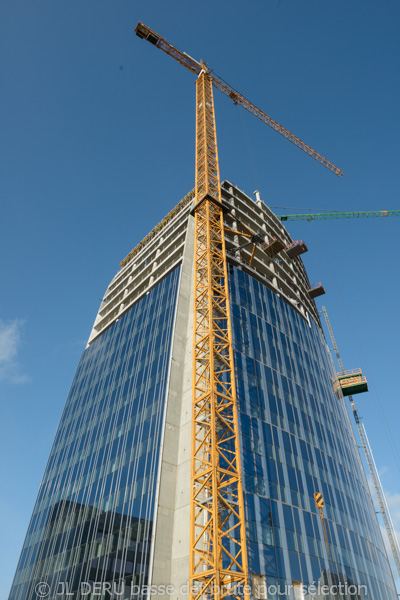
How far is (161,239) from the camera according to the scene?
210 ft

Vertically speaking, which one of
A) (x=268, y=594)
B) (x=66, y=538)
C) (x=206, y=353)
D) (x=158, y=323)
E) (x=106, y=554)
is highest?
(x=158, y=323)

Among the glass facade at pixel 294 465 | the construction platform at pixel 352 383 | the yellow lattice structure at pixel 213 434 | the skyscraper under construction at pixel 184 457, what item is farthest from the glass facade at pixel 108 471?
the construction platform at pixel 352 383

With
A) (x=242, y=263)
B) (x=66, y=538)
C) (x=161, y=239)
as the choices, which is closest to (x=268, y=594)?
(x=66, y=538)

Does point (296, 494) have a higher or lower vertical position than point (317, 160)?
lower

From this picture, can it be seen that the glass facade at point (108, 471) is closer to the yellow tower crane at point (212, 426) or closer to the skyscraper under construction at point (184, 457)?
the skyscraper under construction at point (184, 457)

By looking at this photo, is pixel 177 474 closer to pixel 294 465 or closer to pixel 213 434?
pixel 213 434

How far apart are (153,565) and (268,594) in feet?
26.8

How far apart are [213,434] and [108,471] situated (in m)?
15.9

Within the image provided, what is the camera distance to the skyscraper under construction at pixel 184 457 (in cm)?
3180

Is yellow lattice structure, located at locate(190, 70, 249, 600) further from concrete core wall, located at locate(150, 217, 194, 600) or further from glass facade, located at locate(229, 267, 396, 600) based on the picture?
glass facade, located at locate(229, 267, 396, 600)

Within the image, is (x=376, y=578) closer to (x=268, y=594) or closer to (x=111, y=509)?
(x=268, y=594)

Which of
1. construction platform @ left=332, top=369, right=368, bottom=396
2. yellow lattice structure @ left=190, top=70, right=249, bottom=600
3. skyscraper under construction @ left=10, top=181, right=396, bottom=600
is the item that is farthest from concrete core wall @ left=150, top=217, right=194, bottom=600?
construction platform @ left=332, top=369, right=368, bottom=396

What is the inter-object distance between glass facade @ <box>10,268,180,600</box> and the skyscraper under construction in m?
0.19

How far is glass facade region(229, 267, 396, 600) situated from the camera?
32844 mm
